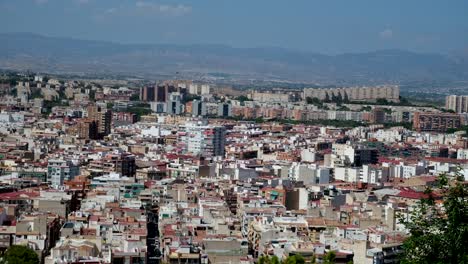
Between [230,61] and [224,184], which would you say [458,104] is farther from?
[230,61]

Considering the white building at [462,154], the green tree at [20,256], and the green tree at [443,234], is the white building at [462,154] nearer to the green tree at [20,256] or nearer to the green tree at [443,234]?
the green tree at [20,256]

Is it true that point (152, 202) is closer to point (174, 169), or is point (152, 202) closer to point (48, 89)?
point (174, 169)

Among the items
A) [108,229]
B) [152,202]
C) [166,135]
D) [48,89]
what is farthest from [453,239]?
[48,89]

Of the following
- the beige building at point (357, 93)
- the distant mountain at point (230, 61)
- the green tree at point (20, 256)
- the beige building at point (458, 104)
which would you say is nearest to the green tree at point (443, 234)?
the green tree at point (20, 256)

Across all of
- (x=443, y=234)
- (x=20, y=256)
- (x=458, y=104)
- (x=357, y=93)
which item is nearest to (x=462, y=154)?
(x=20, y=256)

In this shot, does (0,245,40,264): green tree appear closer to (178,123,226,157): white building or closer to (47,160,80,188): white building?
(47,160,80,188): white building

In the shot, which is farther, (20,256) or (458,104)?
(458,104)
